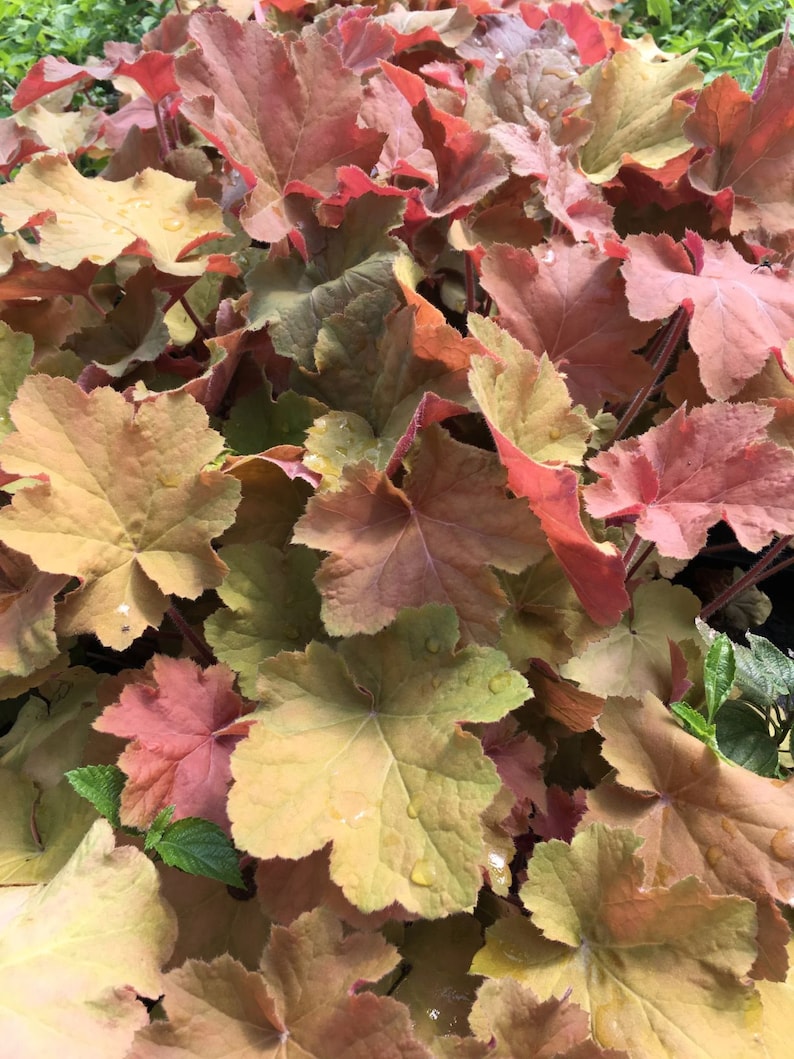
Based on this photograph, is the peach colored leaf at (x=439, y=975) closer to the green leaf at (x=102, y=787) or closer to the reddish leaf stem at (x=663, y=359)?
the green leaf at (x=102, y=787)

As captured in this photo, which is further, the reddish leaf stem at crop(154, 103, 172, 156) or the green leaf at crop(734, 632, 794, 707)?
the reddish leaf stem at crop(154, 103, 172, 156)

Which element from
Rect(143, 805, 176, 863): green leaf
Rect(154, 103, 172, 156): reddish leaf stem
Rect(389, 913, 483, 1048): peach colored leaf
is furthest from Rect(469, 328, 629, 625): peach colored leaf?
Rect(154, 103, 172, 156): reddish leaf stem

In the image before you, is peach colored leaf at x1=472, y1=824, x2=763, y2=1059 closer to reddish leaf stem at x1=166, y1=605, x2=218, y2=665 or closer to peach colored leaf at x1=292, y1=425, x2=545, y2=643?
peach colored leaf at x1=292, y1=425, x2=545, y2=643

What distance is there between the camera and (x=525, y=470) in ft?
2.92

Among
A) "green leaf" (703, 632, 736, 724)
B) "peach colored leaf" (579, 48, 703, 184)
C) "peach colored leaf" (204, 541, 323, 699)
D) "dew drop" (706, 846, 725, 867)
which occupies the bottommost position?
"dew drop" (706, 846, 725, 867)

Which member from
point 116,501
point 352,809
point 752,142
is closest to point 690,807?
point 352,809

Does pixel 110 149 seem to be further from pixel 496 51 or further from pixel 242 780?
pixel 242 780

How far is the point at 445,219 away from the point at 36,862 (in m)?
1.14

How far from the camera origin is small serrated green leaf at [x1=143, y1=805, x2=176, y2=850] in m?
0.89

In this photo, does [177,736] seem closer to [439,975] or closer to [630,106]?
[439,975]

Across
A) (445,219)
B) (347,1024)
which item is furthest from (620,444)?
(347,1024)

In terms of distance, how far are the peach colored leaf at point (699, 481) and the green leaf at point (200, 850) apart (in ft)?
1.91

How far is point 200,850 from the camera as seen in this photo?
894 millimetres

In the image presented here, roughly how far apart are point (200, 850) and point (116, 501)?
1.51 feet
